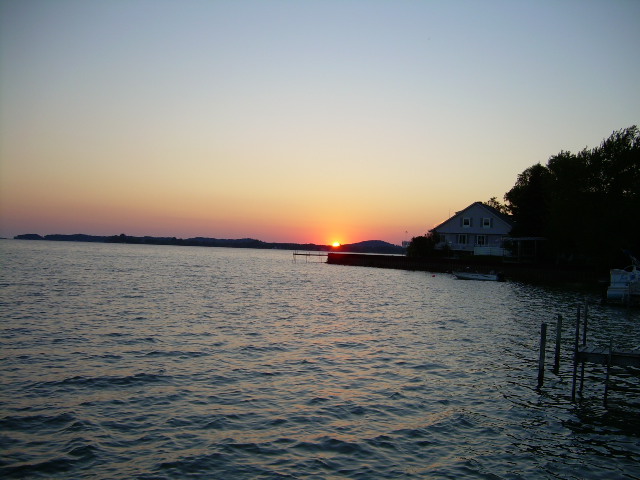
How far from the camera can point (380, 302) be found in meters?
41.6

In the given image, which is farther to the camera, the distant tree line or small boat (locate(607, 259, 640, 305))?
the distant tree line

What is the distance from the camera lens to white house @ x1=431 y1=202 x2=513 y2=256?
279 feet

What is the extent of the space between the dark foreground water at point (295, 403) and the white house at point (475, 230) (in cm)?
5800

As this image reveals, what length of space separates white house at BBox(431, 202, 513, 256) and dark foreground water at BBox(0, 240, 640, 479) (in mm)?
57996

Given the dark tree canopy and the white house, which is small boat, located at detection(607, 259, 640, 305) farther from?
the white house

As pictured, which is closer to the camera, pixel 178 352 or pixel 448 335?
pixel 178 352

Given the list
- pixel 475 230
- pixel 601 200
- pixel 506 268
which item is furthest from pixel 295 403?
pixel 475 230

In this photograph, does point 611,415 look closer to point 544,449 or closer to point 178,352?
point 544,449

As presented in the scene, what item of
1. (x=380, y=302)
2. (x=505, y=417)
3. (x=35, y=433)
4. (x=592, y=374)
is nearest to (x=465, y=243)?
(x=380, y=302)

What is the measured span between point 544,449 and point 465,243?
262 ft

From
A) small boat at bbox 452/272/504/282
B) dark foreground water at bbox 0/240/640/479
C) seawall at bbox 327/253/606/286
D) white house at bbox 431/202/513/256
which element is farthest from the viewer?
white house at bbox 431/202/513/256

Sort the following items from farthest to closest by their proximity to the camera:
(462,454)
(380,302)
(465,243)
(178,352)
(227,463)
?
(465,243), (380,302), (178,352), (462,454), (227,463)

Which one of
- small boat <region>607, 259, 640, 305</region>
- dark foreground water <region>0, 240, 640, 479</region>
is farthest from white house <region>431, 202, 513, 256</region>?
dark foreground water <region>0, 240, 640, 479</region>

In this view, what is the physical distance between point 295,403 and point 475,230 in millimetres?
78051
